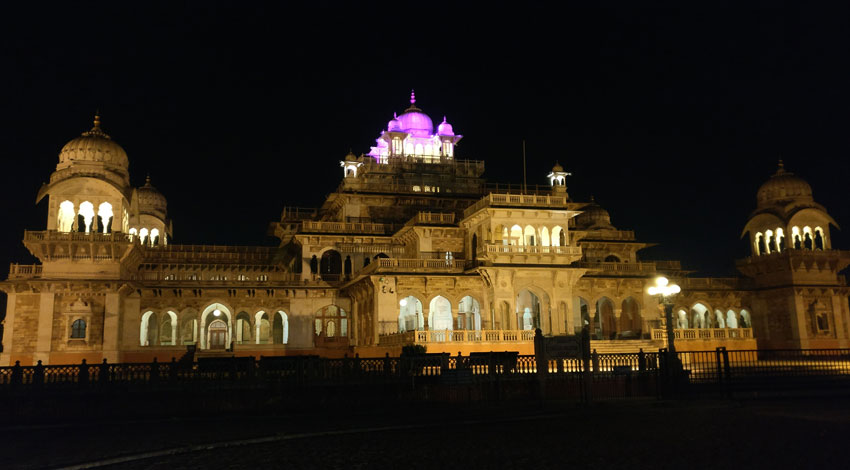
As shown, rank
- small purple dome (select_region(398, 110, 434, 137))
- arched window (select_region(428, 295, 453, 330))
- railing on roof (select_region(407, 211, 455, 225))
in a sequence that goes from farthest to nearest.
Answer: small purple dome (select_region(398, 110, 434, 137)) < arched window (select_region(428, 295, 453, 330)) < railing on roof (select_region(407, 211, 455, 225))

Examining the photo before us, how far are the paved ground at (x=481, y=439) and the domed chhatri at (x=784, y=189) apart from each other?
3056 cm

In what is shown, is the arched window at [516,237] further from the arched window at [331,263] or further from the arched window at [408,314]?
the arched window at [331,263]

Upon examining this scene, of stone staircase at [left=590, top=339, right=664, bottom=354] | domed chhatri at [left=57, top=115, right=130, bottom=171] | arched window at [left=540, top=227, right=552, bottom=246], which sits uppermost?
domed chhatri at [left=57, top=115, right=130, bottom=171]

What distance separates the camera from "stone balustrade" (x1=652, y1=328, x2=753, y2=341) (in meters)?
35.3

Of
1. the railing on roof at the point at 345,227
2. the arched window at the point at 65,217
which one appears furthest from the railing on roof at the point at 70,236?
the railing on roof at the point at 345,227

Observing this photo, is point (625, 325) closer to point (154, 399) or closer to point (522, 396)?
point (522, 396)

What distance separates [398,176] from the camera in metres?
50.7

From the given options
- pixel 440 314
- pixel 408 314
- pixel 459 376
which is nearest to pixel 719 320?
pixel 440 314

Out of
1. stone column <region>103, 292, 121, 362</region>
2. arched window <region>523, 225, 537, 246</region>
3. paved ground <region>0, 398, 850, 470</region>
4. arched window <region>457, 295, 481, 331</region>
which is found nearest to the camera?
paved ground <region>0, 398, 850, 470</region>

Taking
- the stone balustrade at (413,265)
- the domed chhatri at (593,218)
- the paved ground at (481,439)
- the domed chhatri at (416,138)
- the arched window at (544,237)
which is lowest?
the paved ground at (481,439)

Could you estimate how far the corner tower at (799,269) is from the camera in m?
44.9

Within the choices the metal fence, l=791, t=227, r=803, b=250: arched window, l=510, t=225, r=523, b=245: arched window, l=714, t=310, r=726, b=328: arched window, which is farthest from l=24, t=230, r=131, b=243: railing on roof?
l=791, t=227, r=803, b=250: arched window

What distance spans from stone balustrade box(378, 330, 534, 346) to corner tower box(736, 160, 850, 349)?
69.5 ft

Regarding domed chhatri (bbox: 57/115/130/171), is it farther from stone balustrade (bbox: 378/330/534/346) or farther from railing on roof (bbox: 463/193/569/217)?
railing on roof (bbox: 463/193/569/217)
